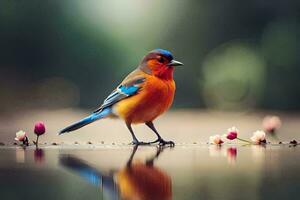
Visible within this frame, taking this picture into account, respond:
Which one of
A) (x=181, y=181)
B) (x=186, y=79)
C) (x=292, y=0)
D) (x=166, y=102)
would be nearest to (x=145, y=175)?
(x=181, y=181)

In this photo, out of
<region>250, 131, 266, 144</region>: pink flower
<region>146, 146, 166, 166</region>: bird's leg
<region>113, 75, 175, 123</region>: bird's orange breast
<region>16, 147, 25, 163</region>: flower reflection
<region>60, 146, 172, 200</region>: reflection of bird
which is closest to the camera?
<region>60, 146, 172, 200</region>: reflection of bird

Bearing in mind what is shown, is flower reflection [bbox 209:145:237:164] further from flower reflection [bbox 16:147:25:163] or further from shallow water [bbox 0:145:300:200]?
flower reflection [bbox 16:147:25:163]

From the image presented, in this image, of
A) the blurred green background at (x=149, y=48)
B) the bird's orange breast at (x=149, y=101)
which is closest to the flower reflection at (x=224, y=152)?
the bird's orange breast at (x=149, y=101)

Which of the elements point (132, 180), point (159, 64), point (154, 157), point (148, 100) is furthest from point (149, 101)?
point (132, 180)

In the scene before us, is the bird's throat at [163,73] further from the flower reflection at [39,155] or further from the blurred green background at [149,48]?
the blurred green background at [149,48]

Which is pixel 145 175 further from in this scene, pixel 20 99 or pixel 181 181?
pixel 20 99

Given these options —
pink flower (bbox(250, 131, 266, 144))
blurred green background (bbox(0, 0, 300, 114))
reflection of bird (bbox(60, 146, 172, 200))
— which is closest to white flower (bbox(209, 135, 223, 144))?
pink flower (bbox(250, 131, 266, 144))
